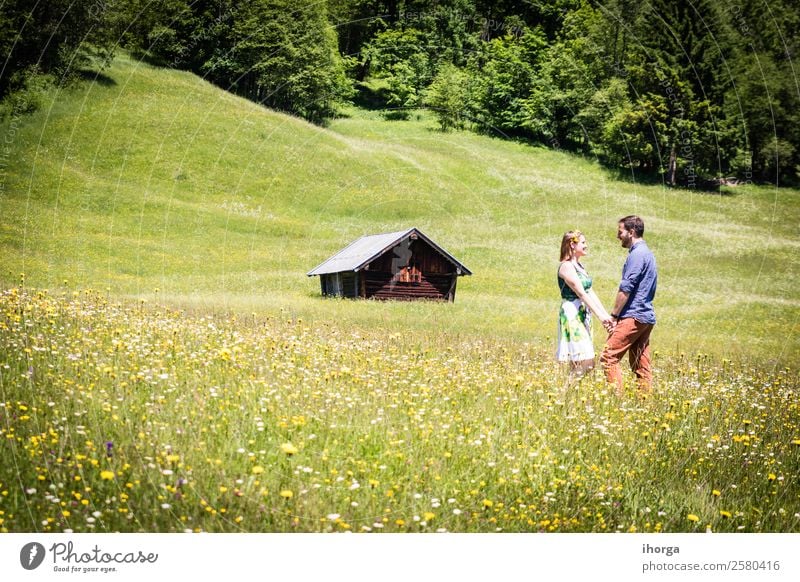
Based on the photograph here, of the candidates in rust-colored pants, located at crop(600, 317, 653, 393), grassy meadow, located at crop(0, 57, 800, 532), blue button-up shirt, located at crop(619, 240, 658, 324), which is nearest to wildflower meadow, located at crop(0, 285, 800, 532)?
grassy meadow, located at crop(0, 57, 800, 532)

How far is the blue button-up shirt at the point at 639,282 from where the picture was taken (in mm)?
8383

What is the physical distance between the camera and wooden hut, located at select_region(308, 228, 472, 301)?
9688mm

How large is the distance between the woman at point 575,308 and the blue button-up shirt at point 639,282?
32cm

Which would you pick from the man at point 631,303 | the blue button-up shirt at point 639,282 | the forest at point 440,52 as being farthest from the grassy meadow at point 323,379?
the blue button-up shirt at point 639,282

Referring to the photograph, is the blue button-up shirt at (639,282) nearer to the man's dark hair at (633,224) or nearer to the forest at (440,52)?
the man's dark hair at (633,224)

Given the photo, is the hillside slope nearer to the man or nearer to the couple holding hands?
the couple holding hands

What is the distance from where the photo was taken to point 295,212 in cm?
1498

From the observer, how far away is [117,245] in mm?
11523

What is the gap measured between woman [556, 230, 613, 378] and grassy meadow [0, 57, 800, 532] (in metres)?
0.35

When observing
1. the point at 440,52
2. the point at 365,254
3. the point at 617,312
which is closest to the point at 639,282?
the point at 617,312

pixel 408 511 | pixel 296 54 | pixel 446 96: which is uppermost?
pixel 296 54

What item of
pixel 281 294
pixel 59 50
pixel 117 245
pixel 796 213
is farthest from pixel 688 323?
pixel 59 50
